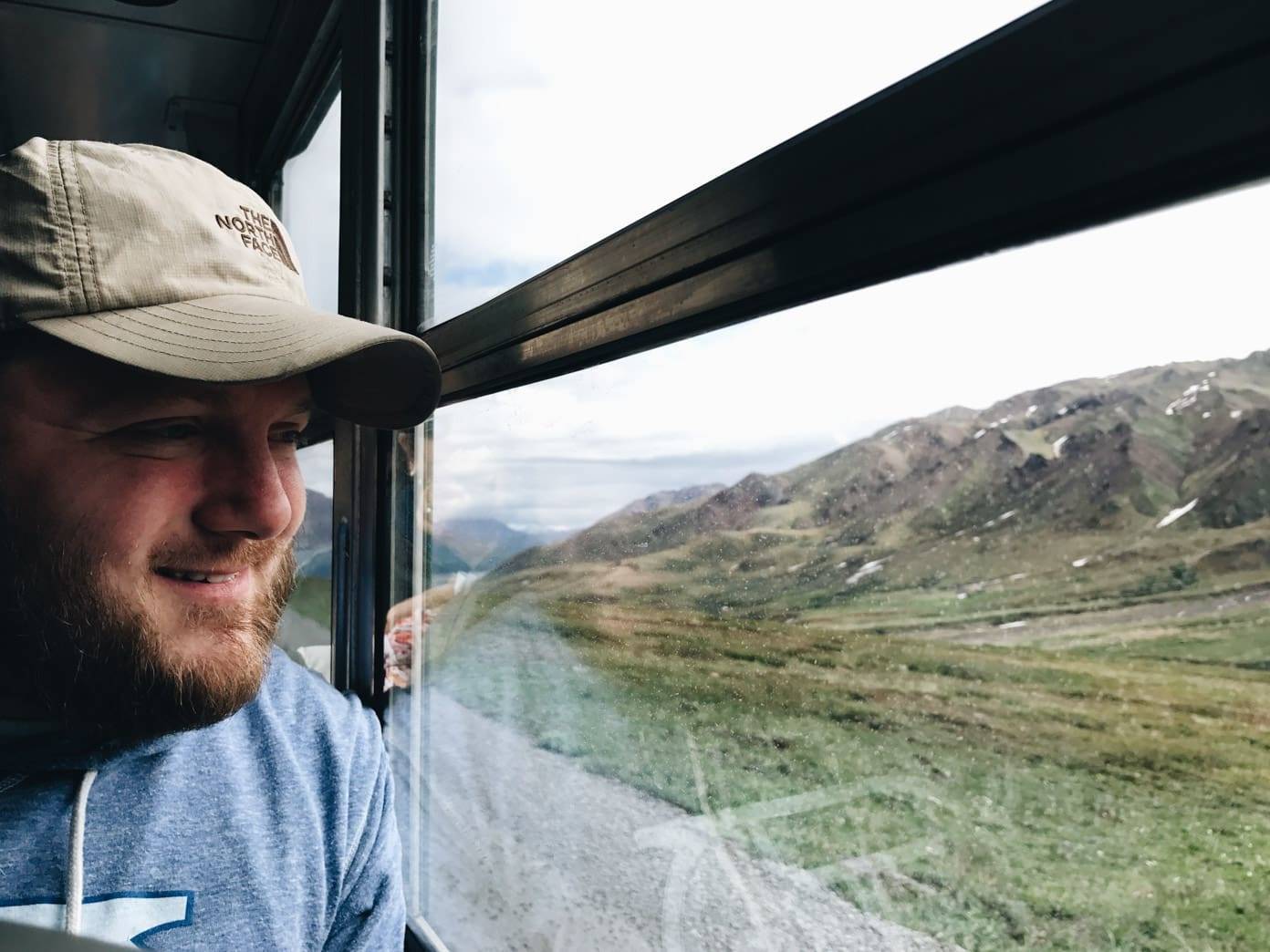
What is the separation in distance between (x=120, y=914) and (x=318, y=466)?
4.52 ft

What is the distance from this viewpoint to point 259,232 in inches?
39.4

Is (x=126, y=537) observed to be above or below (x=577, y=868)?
above

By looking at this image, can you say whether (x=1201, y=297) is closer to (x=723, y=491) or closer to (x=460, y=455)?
(x=723, y=491)

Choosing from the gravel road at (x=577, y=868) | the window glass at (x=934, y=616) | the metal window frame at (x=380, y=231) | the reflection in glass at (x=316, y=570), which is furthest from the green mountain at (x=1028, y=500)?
the reflection in glass at (x=316, y=570)

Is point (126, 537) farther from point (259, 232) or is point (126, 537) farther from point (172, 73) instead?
point (172, 73)

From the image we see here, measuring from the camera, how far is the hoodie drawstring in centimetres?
80

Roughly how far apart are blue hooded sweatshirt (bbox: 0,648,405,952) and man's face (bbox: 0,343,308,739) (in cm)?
7

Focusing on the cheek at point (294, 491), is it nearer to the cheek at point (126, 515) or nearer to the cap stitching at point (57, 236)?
the cheek at point (126, 515)

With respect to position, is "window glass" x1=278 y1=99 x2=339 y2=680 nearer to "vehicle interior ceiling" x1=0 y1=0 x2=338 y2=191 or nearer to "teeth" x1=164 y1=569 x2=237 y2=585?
"vehicle interior ceiling" x1=0 y1=0 x2=338 y2=191

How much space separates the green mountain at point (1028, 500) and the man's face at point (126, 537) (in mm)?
524

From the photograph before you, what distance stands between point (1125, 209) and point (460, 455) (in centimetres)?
116

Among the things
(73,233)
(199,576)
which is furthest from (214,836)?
(73,233)

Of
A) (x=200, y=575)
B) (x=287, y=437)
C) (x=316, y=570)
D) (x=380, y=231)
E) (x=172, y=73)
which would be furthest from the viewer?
(x=172, y=73)

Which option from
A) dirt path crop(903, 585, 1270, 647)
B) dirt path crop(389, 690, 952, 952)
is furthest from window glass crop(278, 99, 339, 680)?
dirt path crop(903, 585, 1270, 647)
